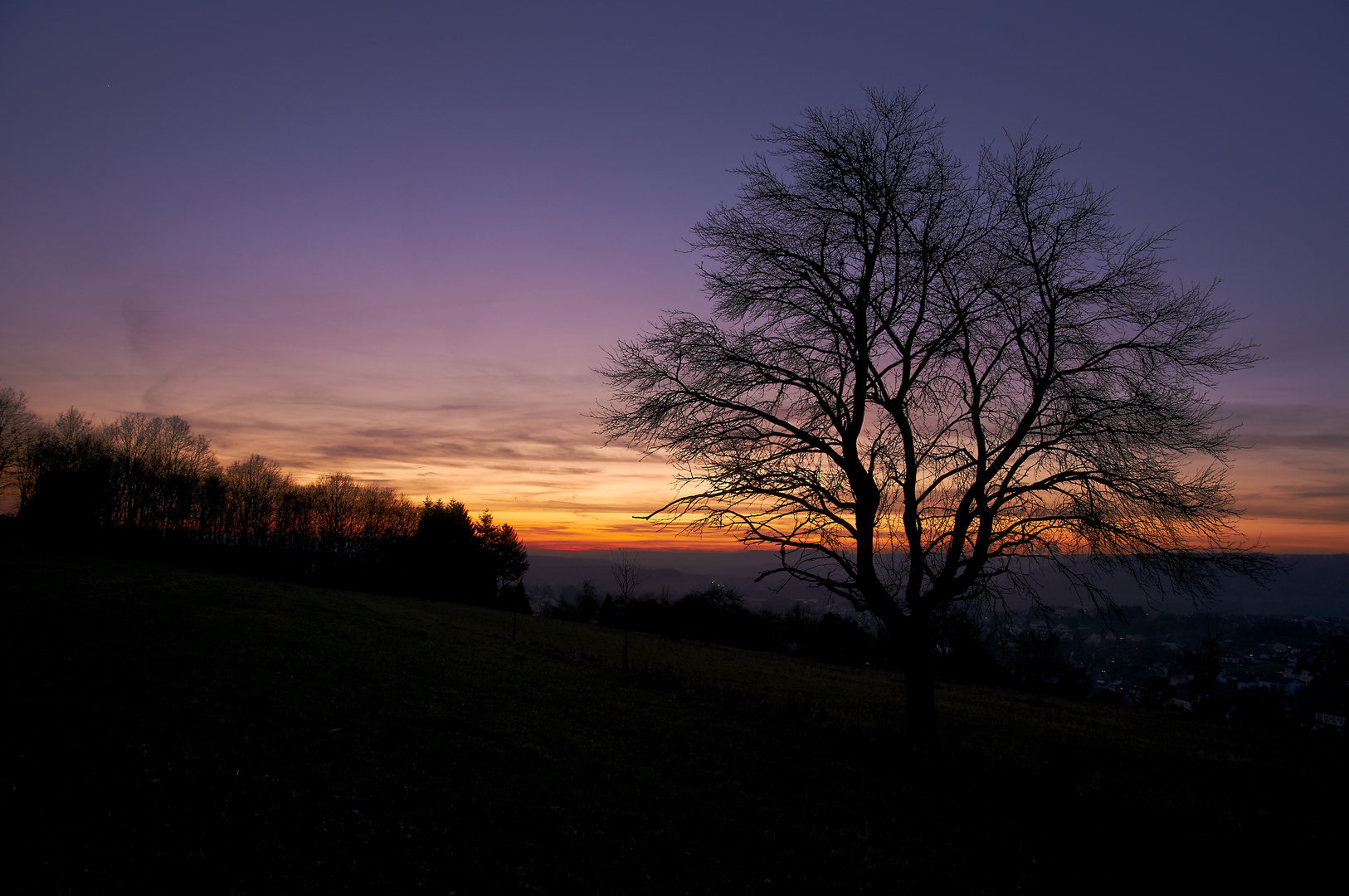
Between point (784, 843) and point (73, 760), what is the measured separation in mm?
8259

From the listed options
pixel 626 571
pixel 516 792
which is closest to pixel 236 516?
pixel 626 571

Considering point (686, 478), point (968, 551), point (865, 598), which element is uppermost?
point (686, 478)

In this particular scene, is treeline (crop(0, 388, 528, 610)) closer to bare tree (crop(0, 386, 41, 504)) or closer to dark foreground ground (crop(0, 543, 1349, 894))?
bare tree (crop(0, 386, 41, 504))

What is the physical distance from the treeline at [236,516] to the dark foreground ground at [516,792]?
4333 cm

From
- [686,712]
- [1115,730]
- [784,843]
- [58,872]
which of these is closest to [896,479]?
[784,843]

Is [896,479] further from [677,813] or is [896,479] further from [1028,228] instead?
[677,813]

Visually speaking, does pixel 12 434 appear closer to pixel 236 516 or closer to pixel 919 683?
pixel 236 516

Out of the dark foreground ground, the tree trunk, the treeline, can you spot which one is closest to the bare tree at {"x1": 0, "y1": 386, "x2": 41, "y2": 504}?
the treeline

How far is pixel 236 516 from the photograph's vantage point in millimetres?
69500

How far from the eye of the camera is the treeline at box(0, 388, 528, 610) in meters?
46.1

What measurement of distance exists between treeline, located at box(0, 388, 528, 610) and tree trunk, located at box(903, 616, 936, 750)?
2209 inches

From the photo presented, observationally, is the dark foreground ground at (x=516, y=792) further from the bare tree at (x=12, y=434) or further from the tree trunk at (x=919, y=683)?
the bare tree at (x=12, y=434)

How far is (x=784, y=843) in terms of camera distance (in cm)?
659

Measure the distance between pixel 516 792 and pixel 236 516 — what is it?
82.1 meters
